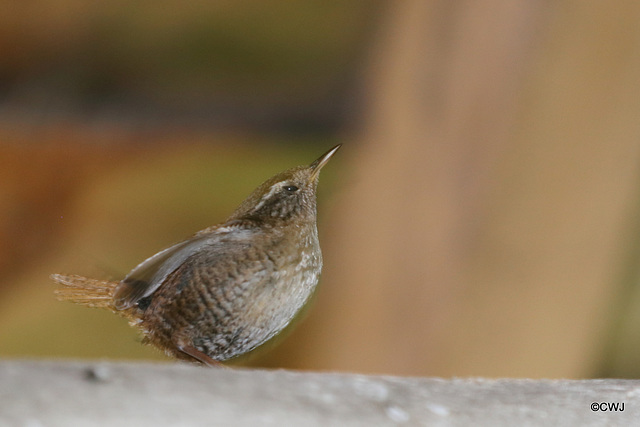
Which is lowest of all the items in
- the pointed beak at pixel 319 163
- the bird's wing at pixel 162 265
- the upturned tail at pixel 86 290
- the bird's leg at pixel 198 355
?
the bird's leg at pixel 198 355

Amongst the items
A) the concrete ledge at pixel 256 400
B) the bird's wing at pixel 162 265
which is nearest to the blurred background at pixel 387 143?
the bird's wing at pixel 162 265

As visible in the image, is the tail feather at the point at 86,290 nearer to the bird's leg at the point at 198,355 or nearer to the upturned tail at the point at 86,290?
the upturned tail at the point at 86,290

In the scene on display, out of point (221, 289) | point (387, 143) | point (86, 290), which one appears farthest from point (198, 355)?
point (387, 143)

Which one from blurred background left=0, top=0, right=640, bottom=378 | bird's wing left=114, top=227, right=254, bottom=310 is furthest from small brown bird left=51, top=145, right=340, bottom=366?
blurred background left=0, top=0, right=640, bottom=378

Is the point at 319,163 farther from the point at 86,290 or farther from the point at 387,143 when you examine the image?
the point at 86,290

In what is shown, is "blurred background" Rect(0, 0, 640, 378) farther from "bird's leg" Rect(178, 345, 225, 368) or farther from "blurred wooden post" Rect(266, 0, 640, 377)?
"bird's leg" Rect(178, 345, 225, 368)

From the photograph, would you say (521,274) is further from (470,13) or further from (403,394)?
(403,394)
